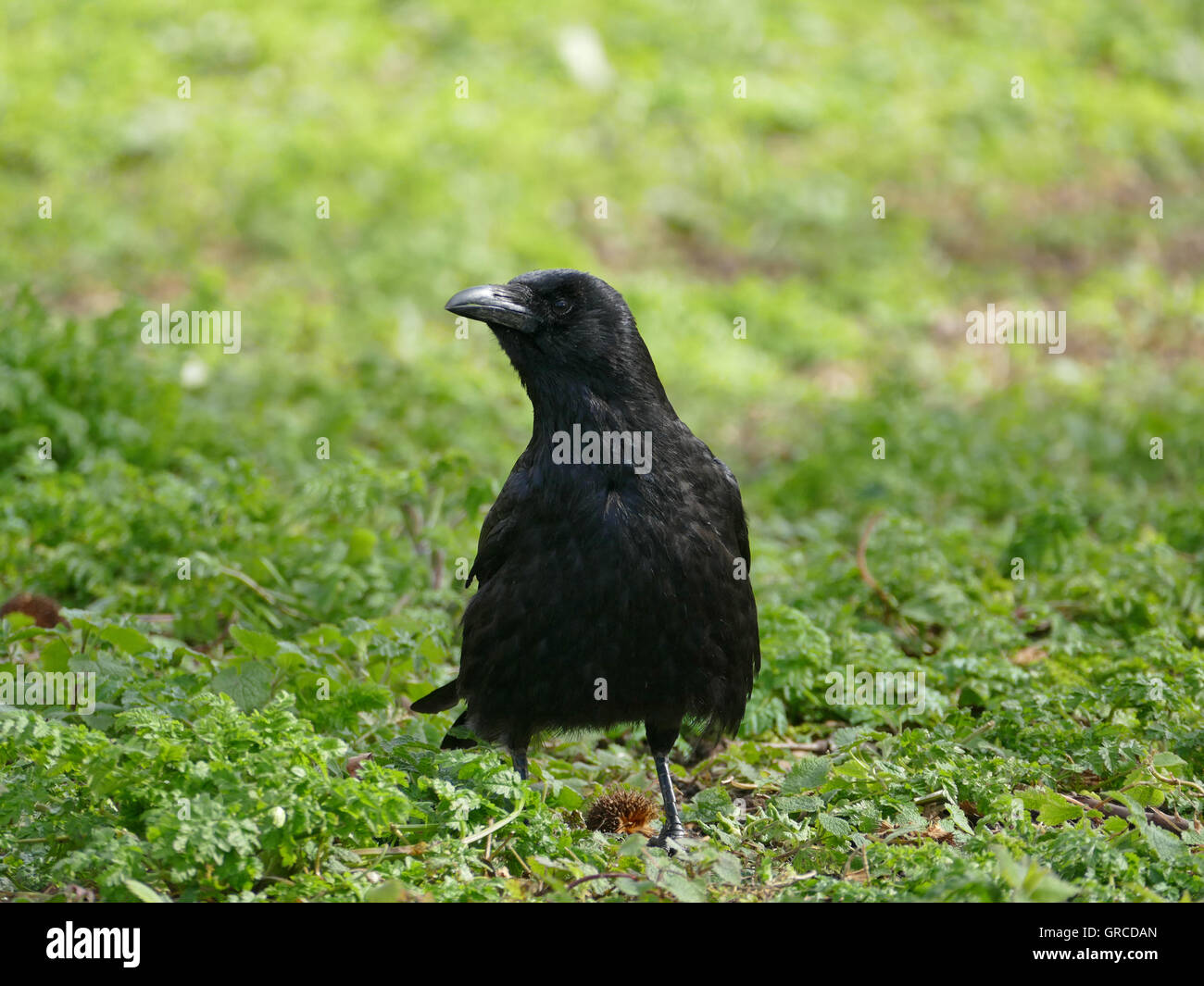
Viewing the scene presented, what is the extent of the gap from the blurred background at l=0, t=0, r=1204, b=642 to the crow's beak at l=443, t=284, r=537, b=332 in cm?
116

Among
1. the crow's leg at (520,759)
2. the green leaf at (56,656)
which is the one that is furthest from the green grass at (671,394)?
the crow's leg at (520,759)

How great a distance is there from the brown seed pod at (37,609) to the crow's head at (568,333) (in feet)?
6.92

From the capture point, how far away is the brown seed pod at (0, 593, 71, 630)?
5152mm

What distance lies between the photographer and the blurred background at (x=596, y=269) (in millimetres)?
5664

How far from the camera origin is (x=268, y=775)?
3201 mm

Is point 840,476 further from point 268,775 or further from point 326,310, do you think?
point 268,775

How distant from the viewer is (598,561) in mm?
4008

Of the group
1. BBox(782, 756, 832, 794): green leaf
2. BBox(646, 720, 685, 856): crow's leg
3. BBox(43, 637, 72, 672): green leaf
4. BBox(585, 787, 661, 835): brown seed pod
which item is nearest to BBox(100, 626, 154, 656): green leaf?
BBox(43, 637, 72, 672): green leaf

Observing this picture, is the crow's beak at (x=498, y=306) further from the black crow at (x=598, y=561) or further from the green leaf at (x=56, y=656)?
the green leaf at (x=56, y=656)

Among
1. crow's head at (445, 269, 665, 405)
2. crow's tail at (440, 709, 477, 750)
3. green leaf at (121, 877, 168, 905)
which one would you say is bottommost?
green leaf at (121, 877, 168, 905)

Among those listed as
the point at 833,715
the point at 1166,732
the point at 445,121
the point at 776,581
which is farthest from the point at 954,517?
the point at 445,121

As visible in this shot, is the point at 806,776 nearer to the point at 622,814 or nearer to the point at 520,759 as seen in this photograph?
the point at 622,814

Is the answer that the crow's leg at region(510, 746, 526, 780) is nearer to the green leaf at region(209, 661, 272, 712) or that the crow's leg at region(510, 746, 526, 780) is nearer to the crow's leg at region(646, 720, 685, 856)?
the crow's leg at region(646, 720, 685, 856)

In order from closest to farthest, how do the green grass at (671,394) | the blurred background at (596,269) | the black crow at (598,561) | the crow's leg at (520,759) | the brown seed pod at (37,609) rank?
the green grass at (671,394) → the black crow at (598,561) → the crow's leg at (520,759) → the brown seed pod at (37,609) → the blurred background at (596,269)
